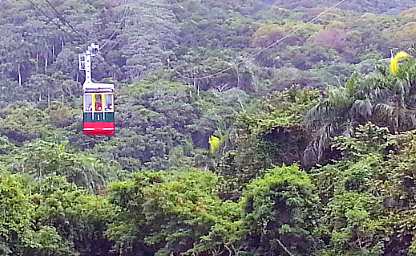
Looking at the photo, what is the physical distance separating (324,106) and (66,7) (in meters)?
25.5

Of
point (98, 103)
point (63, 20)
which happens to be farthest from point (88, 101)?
point (63, 20)

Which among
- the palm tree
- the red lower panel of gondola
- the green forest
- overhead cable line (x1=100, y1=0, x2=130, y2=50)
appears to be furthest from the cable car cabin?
overhead cable line (x1=100, y1=0, x2=130, y2=50)

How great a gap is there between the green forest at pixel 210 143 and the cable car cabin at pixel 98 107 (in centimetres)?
115

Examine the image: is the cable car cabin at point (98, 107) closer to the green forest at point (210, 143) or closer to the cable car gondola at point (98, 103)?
the cable car gondola at point (98, 103)

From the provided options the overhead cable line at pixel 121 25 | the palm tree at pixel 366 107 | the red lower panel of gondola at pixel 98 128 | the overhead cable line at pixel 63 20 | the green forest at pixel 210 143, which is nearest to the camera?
the green forest at pixel 210 143

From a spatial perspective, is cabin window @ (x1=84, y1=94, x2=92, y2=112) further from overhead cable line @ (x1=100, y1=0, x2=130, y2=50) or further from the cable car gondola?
overhead cable line @ (x1=100, y1=0, x2=130, y2=50)

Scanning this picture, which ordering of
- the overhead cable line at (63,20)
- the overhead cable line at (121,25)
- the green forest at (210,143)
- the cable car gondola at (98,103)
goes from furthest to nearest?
the overhead cable line at (121,25) < the overhead cable line at (63,20) < the cable car gondola at (98,103) < the green forest at (210,143)

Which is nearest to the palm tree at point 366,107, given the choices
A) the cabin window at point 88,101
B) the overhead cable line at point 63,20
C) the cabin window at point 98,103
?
the cabin window at point 98,103

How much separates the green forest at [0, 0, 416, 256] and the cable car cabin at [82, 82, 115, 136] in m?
1.15

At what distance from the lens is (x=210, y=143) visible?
61.9ft

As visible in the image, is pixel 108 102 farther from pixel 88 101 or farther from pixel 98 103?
pixel 88 101

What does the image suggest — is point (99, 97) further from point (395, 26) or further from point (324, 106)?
point (395, 26)

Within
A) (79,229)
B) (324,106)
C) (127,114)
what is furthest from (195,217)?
(127,114)

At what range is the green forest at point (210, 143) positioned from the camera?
32.1 ft
